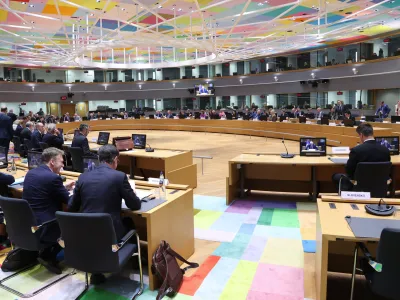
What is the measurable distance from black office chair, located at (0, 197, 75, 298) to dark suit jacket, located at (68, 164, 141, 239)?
0.43 metres

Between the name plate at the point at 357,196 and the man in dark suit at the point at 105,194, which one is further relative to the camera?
the name plate at the point at 357,196

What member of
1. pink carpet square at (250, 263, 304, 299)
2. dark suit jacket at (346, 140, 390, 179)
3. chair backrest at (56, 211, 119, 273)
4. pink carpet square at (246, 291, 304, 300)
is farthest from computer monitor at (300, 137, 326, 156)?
chair backrest at (56, 211, 119, 273)

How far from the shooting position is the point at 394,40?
16391 mm

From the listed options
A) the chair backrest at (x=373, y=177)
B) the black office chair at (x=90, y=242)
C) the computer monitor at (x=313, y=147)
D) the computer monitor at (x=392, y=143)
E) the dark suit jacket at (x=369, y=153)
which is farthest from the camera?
the computer monitor at (x=313, y=147)

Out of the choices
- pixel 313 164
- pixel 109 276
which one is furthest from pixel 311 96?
pixel 109 276

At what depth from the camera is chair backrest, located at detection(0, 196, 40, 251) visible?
2859mm

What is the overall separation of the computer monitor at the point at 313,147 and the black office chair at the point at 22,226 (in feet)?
13.6

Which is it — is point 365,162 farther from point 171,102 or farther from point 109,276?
point 171,102

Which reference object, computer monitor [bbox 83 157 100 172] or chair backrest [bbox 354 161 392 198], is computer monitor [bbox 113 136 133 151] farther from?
chair backrest [bbox 354 161 392 198]

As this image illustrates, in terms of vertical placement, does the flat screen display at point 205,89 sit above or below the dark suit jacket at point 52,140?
above

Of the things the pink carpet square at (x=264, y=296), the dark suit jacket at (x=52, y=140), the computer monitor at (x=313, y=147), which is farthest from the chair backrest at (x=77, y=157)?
the pink carpet square at (x=264, y=296)

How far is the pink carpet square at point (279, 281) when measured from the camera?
292cm

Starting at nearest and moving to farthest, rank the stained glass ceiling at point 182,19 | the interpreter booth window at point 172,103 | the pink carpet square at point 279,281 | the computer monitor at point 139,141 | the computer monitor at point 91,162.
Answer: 1. the pink carpet square at point 279,281
2. the computer monitor at point 91,162
3. the computer monitor at point 139,141
4. the stained glass ceiling at point 182,19
5. the interpreter booth window at point 172,103

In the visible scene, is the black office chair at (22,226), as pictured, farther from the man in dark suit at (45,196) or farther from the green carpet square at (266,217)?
the green carpet square at (266,217)
